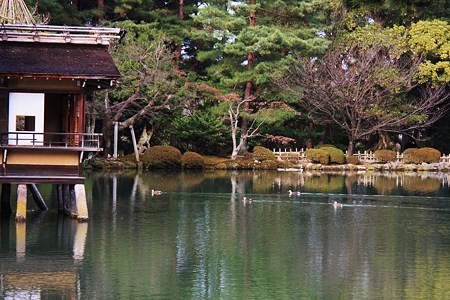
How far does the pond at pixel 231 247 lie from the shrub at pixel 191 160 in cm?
1121

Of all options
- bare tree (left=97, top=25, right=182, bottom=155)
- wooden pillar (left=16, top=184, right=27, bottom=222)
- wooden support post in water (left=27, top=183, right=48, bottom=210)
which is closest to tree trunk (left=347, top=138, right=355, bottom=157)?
bare tree (left=97, top=25, right=182, bottom=155)

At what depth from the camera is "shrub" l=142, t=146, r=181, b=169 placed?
140ft

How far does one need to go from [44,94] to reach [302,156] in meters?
27.9

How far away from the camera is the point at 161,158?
42.6 m

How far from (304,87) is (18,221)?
28480mm

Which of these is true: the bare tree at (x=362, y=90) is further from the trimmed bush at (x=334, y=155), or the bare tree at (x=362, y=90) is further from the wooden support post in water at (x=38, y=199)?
the wooden support post in water at (x=38, y=199)

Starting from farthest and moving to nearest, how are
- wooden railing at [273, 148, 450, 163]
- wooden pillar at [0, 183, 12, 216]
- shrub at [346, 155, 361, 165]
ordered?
wooden railing at [273, 148, 450, 163]
shrub at [346, 155, 361, 165]
wooden pillar at [0, 183, 12, 216]

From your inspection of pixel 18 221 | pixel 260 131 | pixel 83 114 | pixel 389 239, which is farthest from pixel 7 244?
pixel 260 131

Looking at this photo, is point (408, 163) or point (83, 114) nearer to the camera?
point (83, 114)

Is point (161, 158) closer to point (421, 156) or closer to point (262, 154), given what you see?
point (262, 154)

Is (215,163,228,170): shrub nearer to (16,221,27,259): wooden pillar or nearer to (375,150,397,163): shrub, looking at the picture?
(375,150,397,163): shrub

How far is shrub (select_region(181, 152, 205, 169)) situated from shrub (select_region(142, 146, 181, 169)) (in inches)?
13.1

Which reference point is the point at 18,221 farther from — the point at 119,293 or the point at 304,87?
the point at 304,87

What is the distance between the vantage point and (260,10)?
1921 inches
